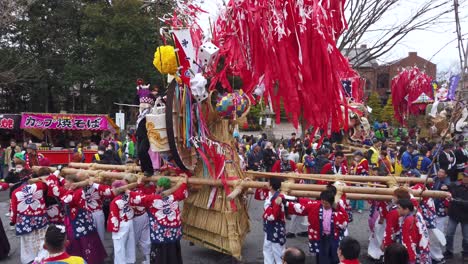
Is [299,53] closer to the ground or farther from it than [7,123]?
farther from it

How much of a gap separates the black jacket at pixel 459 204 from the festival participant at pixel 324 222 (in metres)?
1.96

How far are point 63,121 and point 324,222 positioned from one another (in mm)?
16035

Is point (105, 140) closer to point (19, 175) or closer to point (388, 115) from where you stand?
point (19, 175)

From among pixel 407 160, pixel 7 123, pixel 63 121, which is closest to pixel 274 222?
pixel 407 160

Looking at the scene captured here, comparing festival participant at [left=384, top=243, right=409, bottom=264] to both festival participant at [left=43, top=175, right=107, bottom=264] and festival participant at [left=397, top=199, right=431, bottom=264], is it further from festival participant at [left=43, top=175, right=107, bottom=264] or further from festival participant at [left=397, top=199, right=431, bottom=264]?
festival participant at [left=43, top=175, right=107, bottom=264]

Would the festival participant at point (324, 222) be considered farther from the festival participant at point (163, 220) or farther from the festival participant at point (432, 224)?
the festival participant at point (163, 220)

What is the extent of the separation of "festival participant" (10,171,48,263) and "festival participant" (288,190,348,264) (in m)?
3.39

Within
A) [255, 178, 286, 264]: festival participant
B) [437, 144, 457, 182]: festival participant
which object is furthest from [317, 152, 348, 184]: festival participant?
[255, 178, 286, 264]: festival participant

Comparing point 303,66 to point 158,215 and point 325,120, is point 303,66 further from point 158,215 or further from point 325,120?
point 158,215

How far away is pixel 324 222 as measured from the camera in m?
4.95

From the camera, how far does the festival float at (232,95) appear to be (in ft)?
15.7

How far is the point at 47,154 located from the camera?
1559 centimetres

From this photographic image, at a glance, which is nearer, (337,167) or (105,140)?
(337,167)

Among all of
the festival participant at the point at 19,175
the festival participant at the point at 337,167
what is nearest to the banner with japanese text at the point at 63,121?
the festival participant at the point at 19,175
